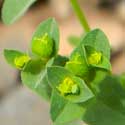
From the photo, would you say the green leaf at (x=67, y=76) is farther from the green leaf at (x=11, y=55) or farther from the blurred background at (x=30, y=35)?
the blurred background at (x=30, y=35)

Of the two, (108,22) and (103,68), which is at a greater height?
(103,68)

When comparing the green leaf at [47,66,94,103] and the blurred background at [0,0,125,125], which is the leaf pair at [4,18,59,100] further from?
the blurred background at [0,0,125,125]

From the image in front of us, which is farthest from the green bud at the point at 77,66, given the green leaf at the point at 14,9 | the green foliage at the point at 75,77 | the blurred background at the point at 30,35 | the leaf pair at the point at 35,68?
the blurred background at the point at 30,35

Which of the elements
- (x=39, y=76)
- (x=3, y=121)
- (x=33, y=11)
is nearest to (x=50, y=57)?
(x=39, y=76)

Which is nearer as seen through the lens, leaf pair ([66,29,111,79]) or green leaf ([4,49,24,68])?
leaf pair ([66,29,111,79])

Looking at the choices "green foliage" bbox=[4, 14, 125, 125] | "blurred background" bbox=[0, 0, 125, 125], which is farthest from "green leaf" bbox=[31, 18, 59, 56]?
"blurred background" bbox=[0, 0, 125, 125]

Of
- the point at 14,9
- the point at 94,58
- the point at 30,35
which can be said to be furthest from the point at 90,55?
the point at 30,35

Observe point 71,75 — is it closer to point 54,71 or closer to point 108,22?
point 54,71

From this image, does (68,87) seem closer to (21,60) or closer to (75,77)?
(75,77)
